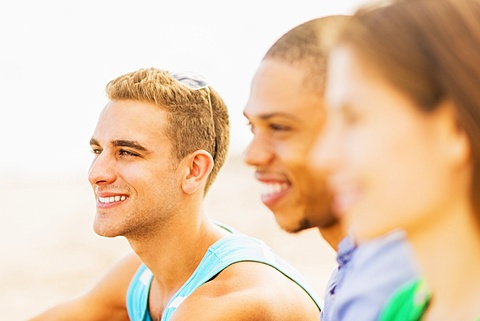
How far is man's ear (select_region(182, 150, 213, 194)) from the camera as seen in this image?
3406 millimetres

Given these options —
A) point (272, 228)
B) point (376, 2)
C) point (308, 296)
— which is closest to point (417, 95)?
point (376, 2)

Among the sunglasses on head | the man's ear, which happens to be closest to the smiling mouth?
the man's ear

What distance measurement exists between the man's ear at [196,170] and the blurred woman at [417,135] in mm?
1815

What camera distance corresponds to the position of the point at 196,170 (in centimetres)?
344

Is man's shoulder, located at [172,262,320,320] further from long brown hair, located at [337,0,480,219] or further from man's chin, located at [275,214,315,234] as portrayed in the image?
long brown hair, located at [337,0,480,219]

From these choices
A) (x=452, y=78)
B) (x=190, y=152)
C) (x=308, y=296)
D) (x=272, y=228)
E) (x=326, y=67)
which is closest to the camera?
(x=452, y=78)

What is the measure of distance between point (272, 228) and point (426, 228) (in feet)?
32.4

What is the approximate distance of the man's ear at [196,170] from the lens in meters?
3.41

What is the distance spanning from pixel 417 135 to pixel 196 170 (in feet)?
6.61

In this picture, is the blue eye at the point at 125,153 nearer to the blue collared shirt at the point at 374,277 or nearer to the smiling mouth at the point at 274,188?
the smiling mouth at the point at 274,188

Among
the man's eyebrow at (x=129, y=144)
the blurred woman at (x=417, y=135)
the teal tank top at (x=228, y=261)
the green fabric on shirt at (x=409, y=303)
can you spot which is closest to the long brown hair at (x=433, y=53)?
the blurred woman at (x=417, y=135)

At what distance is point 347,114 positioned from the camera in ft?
5.15

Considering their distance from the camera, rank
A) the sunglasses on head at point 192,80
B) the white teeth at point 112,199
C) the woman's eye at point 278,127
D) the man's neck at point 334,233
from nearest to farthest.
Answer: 1. the woman's eye at point 278,127
2. the man's neck at point 334,233
3. the white teeth at point 112,199
4. the sunglasses on head at point 192,80

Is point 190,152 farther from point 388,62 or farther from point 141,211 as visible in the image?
point 388,62
